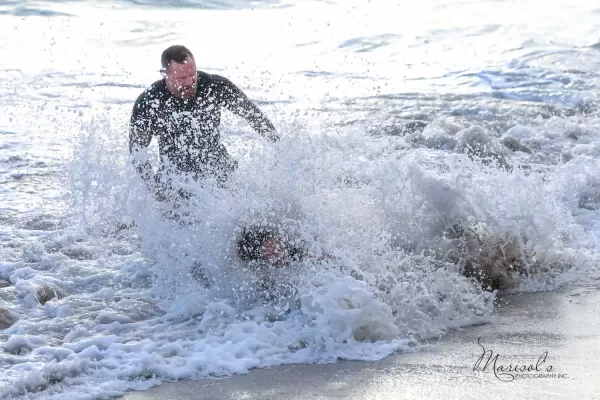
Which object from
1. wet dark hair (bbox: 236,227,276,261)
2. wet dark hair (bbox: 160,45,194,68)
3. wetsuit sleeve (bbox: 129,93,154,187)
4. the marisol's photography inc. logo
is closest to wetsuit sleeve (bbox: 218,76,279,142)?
wet dark hair (bbox: 160,45,194,68)

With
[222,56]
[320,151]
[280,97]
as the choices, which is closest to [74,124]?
[280,97]

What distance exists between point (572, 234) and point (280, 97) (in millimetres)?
5867

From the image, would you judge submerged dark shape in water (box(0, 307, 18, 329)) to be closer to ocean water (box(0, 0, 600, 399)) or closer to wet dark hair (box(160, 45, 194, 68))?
ocean water (box(0, 0, 600, 399))

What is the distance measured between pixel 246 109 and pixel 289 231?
1325 millimetres

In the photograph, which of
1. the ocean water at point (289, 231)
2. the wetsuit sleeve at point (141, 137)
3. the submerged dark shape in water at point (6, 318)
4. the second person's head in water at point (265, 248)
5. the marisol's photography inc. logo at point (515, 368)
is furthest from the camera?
the wetsuit sleeve at point (141, 137)

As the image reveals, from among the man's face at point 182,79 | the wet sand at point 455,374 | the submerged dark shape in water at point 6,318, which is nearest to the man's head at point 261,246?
the wet sand at point 455,374

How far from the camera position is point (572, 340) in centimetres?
468

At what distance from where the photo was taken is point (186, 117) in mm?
6617

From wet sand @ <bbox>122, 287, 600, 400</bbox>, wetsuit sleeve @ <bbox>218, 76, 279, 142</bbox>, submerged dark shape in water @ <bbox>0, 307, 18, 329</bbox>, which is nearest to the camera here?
wet sand @ <bbox>122, 287, 600, 400</bbox>

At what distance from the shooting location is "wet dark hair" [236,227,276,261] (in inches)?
225

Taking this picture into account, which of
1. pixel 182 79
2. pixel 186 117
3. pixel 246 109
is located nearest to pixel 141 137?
pixel 186 117

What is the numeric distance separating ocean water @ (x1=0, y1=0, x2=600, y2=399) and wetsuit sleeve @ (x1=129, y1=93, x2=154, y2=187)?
0.13 m

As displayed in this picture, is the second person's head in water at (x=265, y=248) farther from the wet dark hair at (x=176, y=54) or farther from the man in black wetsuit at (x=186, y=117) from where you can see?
the wet dark hair at (x=176, y=54)

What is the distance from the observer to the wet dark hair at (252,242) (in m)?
5.71
